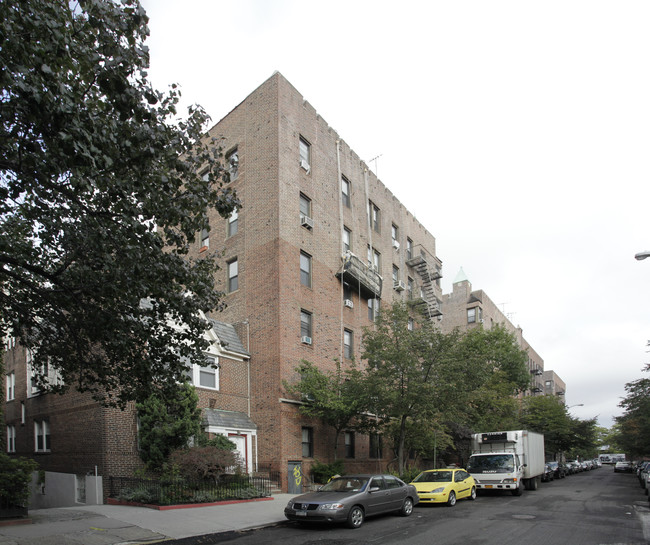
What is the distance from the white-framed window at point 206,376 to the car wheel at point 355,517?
892 cm

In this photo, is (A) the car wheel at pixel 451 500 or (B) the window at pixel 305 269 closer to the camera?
(A) the car wheel at pixel 451 500

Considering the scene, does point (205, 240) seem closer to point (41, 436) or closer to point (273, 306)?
point (273, 306)

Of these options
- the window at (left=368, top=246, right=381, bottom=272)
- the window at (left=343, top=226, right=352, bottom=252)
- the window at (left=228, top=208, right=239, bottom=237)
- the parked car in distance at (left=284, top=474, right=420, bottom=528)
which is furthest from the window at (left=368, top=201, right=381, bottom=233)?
the parked car in distance at (left=284, top=474, right=420, bottom=528)

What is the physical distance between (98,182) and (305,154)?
19.6 meters

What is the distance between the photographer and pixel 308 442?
76.1 feet

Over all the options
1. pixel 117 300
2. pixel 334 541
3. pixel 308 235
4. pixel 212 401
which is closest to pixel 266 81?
pixel 308 235

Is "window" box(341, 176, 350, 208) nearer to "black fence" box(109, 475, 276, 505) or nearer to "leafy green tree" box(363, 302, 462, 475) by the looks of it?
"leafy green tree" box(363, 302, 462, 475)

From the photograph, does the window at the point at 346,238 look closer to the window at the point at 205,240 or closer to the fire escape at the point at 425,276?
the window at the point at 205,240

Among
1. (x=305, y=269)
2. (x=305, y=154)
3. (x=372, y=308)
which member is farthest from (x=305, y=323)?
(x=305, y=154)

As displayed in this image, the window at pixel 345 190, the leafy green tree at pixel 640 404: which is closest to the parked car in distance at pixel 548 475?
the leafy green tree at pixel 640 404

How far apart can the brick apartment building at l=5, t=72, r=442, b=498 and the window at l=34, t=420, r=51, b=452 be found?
9 cm

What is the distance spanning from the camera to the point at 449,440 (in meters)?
26.5

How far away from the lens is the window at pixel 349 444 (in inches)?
1025

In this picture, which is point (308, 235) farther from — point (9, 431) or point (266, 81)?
point (9, 431)
